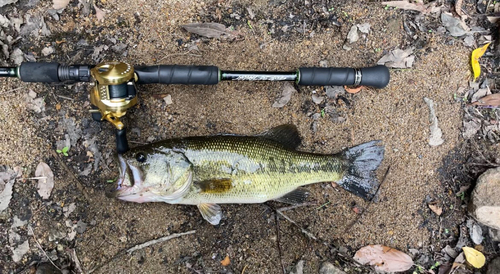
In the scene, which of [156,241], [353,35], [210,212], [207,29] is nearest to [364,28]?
[353,35]

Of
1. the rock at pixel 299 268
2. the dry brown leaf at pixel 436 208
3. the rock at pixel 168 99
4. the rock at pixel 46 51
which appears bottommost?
the rock at pixel 299 268

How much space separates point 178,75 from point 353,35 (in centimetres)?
217

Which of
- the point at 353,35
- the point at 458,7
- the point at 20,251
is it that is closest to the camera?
the point at 20,251

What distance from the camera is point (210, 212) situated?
11.8 ft

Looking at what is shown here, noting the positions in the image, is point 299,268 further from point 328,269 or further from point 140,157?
point 140,157

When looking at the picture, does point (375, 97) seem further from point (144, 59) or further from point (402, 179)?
point (144, 59)

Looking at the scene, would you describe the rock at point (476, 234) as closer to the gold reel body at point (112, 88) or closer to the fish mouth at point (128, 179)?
the fish mouth at point (128, 179)

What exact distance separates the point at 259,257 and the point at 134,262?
1367 millimetres

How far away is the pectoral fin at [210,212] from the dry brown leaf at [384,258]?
5.48 ft

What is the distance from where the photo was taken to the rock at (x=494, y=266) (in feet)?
12.6

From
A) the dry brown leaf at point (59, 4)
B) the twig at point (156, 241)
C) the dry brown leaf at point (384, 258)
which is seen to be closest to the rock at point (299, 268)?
the dry brown leaf at point (384, 258)

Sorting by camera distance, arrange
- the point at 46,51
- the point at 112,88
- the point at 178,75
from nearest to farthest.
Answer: the point at 112,88 < the point at 178,75 < the point at 46,51

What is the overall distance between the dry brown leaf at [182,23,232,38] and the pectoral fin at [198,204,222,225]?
77.1 inches

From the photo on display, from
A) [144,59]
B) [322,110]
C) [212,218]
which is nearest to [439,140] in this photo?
[322,110]
